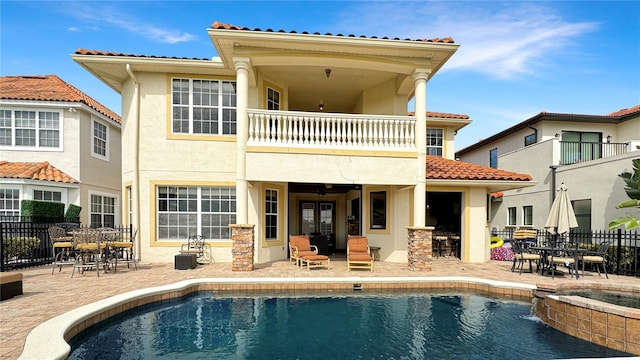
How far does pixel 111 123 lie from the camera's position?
681 inches

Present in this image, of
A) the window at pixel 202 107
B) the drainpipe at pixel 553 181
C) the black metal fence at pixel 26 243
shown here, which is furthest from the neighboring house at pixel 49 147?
the drainpipe at pixel 553 181

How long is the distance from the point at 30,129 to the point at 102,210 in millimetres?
4790

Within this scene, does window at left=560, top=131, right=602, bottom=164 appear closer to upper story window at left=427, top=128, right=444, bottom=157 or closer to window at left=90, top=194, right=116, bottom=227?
upper story window at left=427, top=128, right=444, bottom=157

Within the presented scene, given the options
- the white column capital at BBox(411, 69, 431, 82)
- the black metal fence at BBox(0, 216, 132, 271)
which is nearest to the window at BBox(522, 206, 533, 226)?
the white column capital at BBox(411, 69, 431, 82)

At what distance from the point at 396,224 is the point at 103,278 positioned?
995 centimetres

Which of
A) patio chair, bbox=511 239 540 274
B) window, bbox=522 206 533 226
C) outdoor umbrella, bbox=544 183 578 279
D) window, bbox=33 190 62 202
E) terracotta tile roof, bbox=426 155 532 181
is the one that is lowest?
patio chair, bbox=511 239 540 274

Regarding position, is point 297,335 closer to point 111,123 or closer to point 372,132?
point 372,132

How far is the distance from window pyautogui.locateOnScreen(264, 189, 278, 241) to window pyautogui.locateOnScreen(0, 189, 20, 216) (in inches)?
420

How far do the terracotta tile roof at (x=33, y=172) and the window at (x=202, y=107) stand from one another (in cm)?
645

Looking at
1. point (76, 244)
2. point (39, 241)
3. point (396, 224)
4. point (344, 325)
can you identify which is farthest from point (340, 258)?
point (39, 241)

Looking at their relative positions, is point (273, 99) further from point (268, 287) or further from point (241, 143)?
point (268, 287)

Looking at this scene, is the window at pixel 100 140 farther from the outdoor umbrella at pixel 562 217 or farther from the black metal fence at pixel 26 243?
the outdoor umbrella at pixel 562 217

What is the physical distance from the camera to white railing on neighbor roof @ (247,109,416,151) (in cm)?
1063

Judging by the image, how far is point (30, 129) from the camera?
48.5ft
